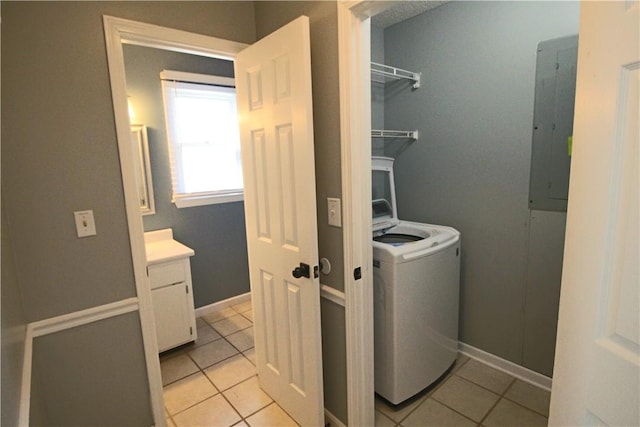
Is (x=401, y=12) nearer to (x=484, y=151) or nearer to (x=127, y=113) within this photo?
(x=484, y=151)

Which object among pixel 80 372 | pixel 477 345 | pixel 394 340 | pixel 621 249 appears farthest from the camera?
pixel 477 345

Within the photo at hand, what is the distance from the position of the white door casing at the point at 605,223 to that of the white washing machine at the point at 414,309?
3.44 ft

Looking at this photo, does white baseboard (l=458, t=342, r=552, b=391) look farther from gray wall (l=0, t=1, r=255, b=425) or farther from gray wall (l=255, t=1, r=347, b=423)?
gray wall (l=0, t=1, r=255, b=425)

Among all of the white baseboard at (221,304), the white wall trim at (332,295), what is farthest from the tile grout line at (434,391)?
the white baseboard at (221,304)

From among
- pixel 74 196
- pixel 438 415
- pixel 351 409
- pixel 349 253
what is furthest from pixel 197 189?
pixel 438 415

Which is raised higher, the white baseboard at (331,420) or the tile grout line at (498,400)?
the white baseboard at (331,420)

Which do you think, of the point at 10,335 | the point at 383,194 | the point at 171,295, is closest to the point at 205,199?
the point at 171,295

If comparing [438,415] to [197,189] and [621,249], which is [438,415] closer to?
[621,249]

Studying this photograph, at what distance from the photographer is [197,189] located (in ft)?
9.96

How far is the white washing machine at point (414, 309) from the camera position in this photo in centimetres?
184

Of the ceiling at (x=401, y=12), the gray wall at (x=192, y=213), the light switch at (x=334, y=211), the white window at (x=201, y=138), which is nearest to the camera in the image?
the light switch at (x=334, y=211)

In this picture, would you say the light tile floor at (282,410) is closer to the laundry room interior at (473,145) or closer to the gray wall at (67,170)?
the laundry room interior at (473,145)

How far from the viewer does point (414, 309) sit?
191 cm

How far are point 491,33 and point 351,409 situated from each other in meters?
2.27
